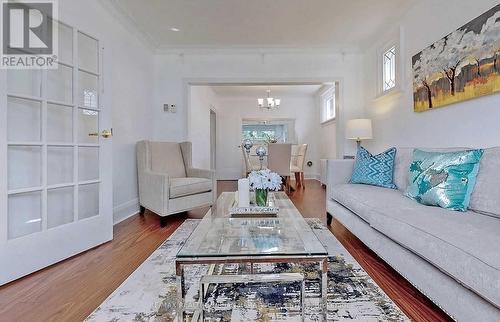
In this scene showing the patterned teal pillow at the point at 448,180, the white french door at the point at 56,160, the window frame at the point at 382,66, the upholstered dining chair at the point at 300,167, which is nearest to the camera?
the patterned teal pillow at the point at 448,180

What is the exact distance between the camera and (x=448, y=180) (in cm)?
176

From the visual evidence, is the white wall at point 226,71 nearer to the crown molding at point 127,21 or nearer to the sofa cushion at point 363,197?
the crown molding at point 127,21

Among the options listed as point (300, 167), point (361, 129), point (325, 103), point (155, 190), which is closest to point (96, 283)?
point (155, 190)

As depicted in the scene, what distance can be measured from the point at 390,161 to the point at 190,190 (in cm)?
216

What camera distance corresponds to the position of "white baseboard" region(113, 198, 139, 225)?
3188 millimetres

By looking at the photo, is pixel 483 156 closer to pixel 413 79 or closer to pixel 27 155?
pixel 413 79

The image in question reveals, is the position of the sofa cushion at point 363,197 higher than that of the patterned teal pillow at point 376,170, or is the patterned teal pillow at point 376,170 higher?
the patterned teal pillow at point 376,170

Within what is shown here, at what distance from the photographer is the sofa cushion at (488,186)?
5.21ft

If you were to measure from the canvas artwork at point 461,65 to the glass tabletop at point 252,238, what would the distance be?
5.97 feet

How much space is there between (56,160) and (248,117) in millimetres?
5972

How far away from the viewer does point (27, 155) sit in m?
1.96

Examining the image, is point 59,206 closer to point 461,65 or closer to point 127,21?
point 127,21

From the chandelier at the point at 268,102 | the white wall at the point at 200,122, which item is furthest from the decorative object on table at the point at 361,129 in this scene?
the chandelier at the point at 268,102

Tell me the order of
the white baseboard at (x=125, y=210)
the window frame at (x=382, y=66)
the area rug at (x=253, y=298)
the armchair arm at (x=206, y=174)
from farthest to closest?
the armchair arm at (x=206, y=174)
the window frame at (x=382, y=66)
the white baseboard at (x=125, y=210)
the area rug at (x=253, y=298)
